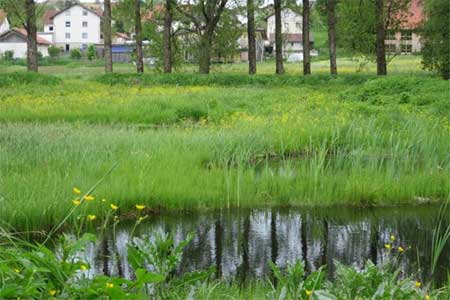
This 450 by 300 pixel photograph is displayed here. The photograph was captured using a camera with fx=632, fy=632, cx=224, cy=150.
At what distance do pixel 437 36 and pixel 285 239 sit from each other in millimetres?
28627

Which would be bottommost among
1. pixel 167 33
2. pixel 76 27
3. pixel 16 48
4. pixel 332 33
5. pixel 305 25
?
pixel 332 33

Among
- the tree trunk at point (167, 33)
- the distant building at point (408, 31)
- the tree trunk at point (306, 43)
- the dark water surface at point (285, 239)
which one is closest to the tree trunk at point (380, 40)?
the distant building at point (408, 31)

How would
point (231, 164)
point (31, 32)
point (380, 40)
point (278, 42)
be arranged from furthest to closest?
point (278, 42) < point (31, 32) < point (380, 40) < point (231, 164)

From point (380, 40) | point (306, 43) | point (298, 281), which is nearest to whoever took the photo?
point (298, 281)

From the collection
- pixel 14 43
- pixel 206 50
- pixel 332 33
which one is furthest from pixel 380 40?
pixel 14 43

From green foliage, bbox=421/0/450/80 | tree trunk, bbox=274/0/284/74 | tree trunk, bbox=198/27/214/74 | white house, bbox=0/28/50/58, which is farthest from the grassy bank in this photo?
white house, bbox=0/28/50/58

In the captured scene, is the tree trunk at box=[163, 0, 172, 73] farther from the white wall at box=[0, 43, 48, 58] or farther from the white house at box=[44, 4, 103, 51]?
the white house at box=[44, 4, 103, 51]

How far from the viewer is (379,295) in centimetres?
383

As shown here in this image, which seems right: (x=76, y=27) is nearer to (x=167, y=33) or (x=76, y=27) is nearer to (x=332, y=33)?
(x=167, y=33)

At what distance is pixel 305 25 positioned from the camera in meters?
36.4

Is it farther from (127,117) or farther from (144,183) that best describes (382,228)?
(127,117)

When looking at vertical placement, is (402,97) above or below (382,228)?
above

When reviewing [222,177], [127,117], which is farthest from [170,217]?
[127,117]

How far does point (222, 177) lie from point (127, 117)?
835cm
